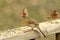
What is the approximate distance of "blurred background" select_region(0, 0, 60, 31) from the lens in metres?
4.23

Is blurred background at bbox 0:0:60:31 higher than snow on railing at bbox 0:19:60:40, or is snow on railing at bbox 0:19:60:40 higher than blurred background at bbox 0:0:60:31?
blurred background at bbox 0:0:60:31

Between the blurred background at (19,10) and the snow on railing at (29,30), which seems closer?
the snow on railing at (29,30)

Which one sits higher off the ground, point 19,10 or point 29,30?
point 19,10

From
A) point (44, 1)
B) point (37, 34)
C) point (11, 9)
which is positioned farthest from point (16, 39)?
point (44, 1)

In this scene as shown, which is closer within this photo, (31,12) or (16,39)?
(16,39)

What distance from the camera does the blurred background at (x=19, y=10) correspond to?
4.23 meters

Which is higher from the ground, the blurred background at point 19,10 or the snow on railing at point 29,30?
the blurred background at point 19,10

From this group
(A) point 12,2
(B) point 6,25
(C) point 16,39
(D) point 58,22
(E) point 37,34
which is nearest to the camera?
(C) point 16,39

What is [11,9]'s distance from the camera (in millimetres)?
4402

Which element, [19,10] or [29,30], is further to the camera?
[19,10]

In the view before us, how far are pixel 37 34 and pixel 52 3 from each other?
2.88 metres

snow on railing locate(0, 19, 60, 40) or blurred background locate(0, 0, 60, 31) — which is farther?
blurred background locate(0, 0, 60, 31)

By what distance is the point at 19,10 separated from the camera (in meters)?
4.43

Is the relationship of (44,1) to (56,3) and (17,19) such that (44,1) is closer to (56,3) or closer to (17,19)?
(56,3)
